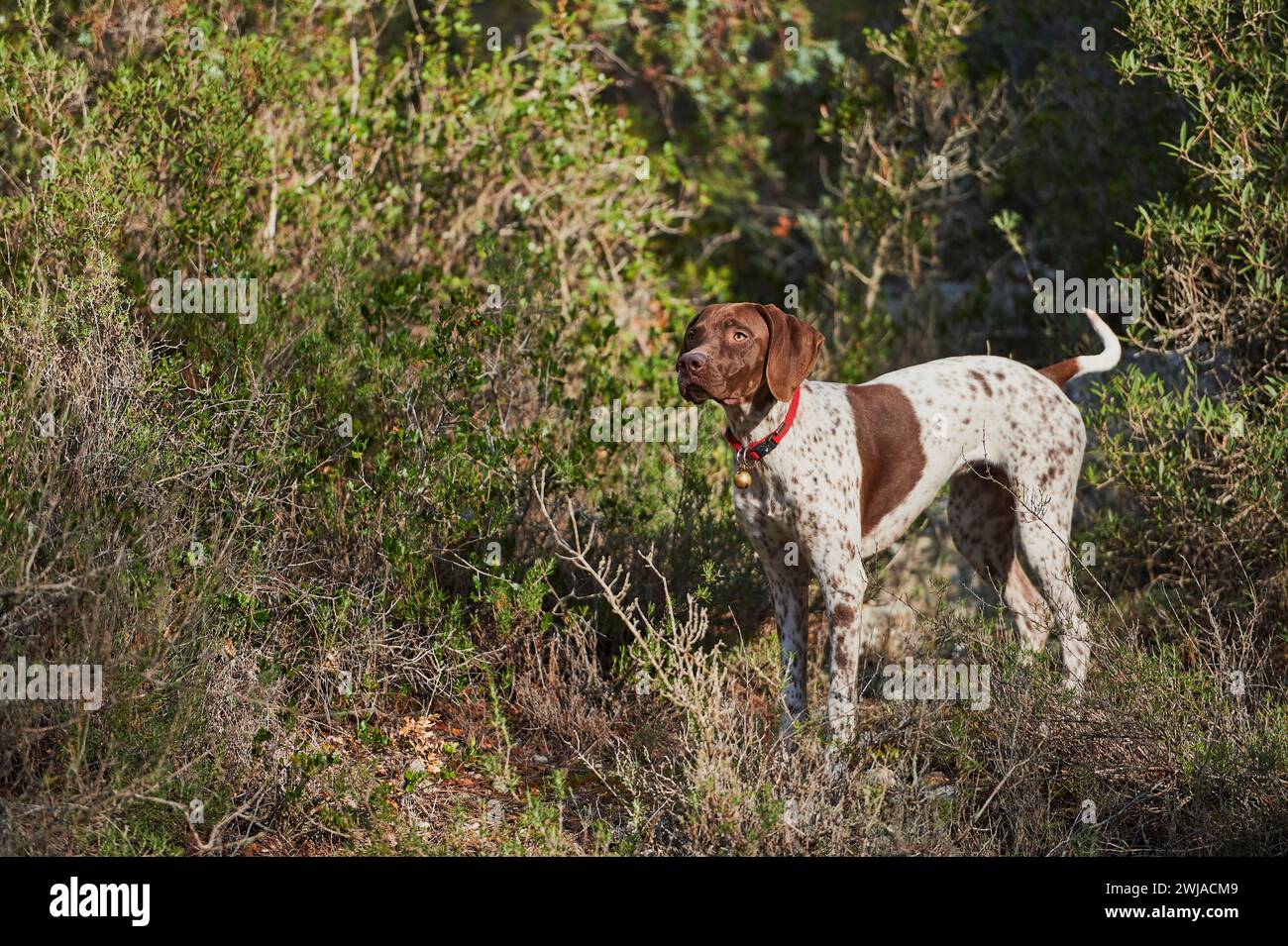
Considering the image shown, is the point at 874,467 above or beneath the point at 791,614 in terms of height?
above

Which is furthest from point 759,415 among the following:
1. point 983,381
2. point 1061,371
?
point 1061,371

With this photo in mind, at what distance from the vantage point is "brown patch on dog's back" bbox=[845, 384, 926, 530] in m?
4.97

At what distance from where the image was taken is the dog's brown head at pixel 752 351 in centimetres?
462

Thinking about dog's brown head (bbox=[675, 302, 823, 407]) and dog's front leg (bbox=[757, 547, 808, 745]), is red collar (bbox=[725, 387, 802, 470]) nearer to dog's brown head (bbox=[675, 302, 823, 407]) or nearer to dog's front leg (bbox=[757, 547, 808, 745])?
dog's brown head (bbox=[675, 302, 823, 407])

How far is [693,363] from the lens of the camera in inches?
178

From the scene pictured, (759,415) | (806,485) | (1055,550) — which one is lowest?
(1055,550)

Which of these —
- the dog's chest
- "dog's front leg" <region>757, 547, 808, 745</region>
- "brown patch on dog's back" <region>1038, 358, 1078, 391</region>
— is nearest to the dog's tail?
"brown patch on dog's back" <region>1038, 358, 1078, 391</region>

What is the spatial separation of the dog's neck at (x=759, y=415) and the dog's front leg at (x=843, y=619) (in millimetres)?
509

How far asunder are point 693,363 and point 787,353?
1.26 ft

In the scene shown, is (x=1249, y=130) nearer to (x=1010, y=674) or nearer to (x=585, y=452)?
(x=1010, y=674)

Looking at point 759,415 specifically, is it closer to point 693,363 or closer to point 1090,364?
point 693,363

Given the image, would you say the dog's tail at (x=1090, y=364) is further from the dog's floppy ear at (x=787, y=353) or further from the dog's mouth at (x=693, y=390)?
the dog's mouth at (x=693, y=390)

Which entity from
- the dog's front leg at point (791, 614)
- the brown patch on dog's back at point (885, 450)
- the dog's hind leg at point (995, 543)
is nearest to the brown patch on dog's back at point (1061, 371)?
the dog's hind leg at point (995, 543)

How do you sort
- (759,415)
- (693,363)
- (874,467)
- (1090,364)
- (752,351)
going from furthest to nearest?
(1090,364)
(874,467)
(759,415)
(752,351)
(693,363)
